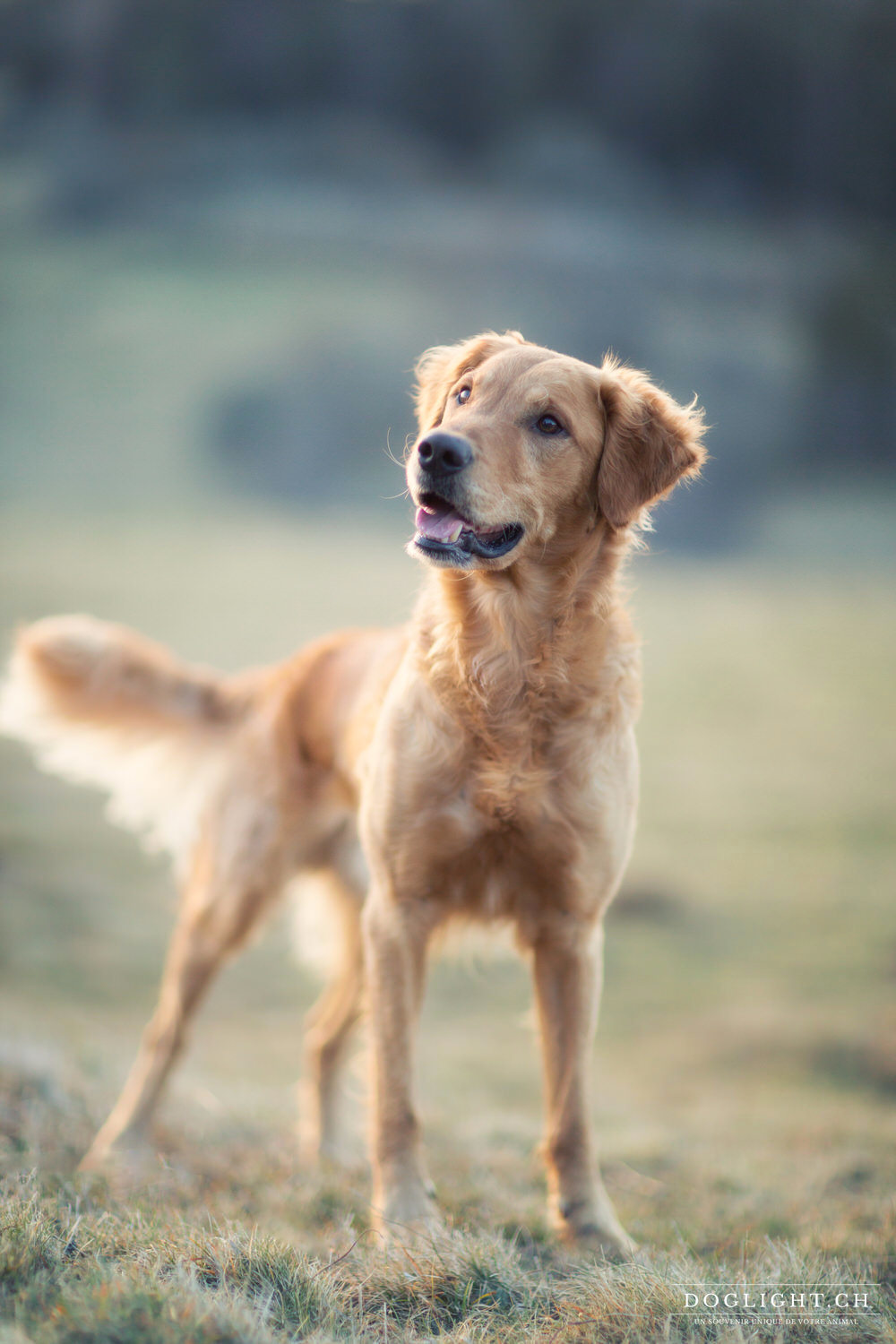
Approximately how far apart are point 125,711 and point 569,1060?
2.40 meters

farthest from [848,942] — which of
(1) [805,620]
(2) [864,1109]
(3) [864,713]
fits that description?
(1) [805,620]

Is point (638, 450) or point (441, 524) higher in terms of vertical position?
point (638, 450)

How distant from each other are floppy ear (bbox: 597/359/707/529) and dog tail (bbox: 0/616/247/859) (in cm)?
199

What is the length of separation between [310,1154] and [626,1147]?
4.50 ft

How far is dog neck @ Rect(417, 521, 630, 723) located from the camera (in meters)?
2.68

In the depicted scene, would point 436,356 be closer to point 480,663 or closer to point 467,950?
point 480,663

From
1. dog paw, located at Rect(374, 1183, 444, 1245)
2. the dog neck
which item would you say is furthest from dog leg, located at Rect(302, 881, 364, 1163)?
the dog neck

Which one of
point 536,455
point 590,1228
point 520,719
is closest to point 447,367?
point 536,455

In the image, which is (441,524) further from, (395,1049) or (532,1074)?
(532,1074)

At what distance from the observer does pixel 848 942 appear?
301 inches

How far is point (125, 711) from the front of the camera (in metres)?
4.08

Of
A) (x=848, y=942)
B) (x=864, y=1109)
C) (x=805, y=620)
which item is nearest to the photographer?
(x=864, y=1109)

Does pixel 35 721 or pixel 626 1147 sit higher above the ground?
pixel 35 721

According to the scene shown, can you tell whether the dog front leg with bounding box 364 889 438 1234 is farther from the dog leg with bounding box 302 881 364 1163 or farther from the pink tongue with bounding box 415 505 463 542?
the dog leg with bounding box 302 881 364 1163
